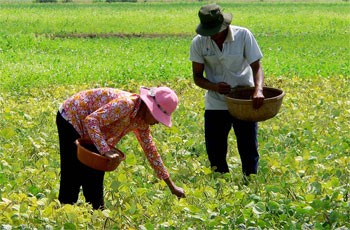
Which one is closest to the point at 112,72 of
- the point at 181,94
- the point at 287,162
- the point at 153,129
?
the point at 181,94

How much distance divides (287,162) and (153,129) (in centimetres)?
252

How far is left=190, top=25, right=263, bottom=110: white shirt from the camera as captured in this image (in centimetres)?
683

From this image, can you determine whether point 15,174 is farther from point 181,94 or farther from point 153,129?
point 181,94

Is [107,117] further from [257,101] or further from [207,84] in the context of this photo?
[207,84]

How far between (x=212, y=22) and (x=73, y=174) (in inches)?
66.4

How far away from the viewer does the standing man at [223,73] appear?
21.7ft

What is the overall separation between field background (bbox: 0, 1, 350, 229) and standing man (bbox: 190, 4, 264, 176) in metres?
0.22

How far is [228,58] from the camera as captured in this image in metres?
6.87

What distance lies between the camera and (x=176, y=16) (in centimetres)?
3612

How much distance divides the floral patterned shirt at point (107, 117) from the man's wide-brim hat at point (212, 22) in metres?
1.26

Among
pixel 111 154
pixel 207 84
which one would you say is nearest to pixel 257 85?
pixel 207 84

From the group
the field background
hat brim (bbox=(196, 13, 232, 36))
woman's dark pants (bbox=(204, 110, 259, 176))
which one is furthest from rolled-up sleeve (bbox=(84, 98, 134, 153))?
woman's dark pants (bbox=(204, 110, 259, 176))

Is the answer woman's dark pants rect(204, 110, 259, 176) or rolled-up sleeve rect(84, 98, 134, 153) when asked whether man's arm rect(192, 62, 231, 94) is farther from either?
rolled-up sleeve rect(84, 98, 134, 153)

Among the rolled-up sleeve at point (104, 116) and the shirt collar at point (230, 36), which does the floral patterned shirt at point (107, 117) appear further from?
the shirt collar at point (230, 36)
